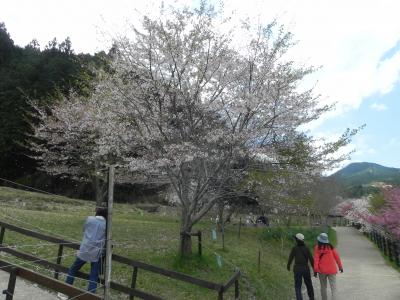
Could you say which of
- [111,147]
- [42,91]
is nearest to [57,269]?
[111,147]

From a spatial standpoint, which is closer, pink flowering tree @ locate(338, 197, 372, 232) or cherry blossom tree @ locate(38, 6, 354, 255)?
cherry blossom tree @ locate(38, 6, 354, 255)

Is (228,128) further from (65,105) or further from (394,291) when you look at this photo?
(65,105)

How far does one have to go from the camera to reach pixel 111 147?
393 inches

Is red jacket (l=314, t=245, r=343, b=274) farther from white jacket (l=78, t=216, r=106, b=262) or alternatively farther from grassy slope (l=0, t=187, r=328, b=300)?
white jacket (l=78, t=216, r=106, b=262)

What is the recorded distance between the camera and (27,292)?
6.53 meters

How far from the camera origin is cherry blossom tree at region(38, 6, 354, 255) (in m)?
8.73

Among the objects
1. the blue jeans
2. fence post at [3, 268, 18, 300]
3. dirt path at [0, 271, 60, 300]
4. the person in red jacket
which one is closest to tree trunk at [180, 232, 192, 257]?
the person in red jacket

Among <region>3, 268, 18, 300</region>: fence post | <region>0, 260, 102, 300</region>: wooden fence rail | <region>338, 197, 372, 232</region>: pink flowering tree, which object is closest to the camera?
<region>0, 260, 102, 300</region>: wooden fence rail

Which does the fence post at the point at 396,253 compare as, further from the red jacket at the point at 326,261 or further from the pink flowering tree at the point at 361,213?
the pink flowering tree at the point at 361,213

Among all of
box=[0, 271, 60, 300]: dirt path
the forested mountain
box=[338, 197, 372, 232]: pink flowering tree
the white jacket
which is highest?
the forested mountain

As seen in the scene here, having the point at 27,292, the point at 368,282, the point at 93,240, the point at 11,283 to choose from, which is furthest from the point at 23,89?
the point at 11,283

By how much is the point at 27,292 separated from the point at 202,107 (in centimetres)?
525

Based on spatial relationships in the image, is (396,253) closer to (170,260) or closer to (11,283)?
(170,260)

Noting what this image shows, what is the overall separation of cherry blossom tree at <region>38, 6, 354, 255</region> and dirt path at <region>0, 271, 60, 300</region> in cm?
341
